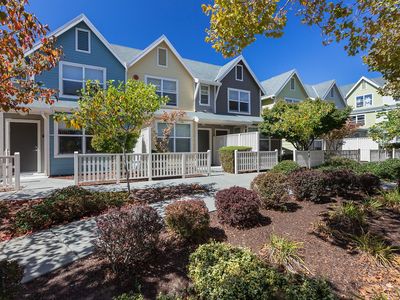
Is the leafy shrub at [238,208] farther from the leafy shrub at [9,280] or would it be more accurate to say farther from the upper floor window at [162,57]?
the upper floor window at [162,57]

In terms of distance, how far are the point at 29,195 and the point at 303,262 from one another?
8.36 meters

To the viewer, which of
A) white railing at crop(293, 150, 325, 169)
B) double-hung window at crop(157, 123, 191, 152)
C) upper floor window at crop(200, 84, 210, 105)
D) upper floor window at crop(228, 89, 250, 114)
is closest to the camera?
white railing at crop(293, 150, 325, 169)

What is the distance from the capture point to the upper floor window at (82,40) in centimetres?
1360

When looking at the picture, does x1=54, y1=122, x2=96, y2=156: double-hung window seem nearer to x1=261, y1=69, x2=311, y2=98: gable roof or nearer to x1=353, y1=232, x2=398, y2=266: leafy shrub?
x1=353, y1=232, x2=398, y2=266: leafy shrub

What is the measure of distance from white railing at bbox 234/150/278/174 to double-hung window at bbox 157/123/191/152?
4.35 m

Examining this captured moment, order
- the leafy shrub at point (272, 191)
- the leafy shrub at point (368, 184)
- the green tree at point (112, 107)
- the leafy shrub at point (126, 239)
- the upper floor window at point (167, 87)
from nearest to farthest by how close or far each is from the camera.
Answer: the leafy shrub at point (126, 239) < the leafy shrub at point (272, 191) < the green tree at point (112, 107) < the leafy shrub at point (368, 184) < the upper floor window at point (167, 87)

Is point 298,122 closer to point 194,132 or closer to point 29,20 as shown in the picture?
point 194,132

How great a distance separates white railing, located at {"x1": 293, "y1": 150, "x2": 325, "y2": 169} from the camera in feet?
49.0

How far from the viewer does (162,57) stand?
1680 cm

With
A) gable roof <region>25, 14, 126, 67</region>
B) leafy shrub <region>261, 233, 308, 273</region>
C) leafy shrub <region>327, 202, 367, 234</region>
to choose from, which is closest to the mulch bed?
leafy shrub <region>261, 233, 308, 273</region>

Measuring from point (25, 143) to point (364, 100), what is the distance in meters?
36.9

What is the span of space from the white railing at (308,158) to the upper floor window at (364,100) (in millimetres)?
20618

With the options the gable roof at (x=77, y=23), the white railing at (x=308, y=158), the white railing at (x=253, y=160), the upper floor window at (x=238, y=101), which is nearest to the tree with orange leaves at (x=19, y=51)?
the gable roof at (x=77, y=23)

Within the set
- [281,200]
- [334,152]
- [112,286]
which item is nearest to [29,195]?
[112,286]
